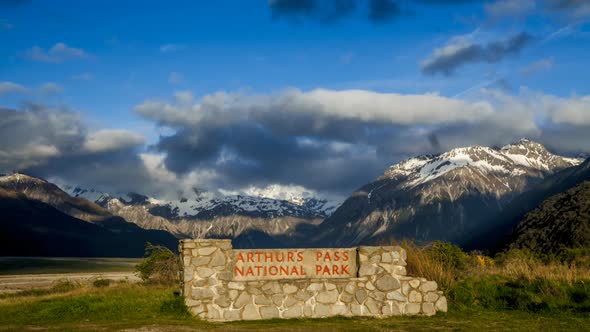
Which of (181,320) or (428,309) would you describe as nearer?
(181,320)

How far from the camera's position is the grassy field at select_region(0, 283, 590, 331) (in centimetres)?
1830

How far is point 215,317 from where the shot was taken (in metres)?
20.7

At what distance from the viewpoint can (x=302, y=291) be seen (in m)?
21.3

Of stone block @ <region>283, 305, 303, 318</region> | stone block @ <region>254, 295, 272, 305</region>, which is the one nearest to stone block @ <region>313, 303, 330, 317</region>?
stone block @ <region>283, 305, 303, 318</region>

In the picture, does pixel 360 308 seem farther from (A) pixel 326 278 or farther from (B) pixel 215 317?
(B) pixel 215 317

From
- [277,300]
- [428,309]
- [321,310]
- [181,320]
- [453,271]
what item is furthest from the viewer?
[453,271]

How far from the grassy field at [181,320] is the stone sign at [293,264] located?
5.81 ft

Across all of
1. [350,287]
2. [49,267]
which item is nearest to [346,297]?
[350,287]

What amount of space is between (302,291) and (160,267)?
15.5m

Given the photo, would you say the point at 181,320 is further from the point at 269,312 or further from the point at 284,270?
the point at 284,270

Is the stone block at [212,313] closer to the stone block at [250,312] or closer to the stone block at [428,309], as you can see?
the stone block at [250,312]

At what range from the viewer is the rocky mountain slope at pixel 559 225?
45000 millimetres

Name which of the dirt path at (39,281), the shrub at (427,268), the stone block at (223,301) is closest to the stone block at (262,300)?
the stone block at (223,301)

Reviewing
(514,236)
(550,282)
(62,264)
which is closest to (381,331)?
(550,282)
